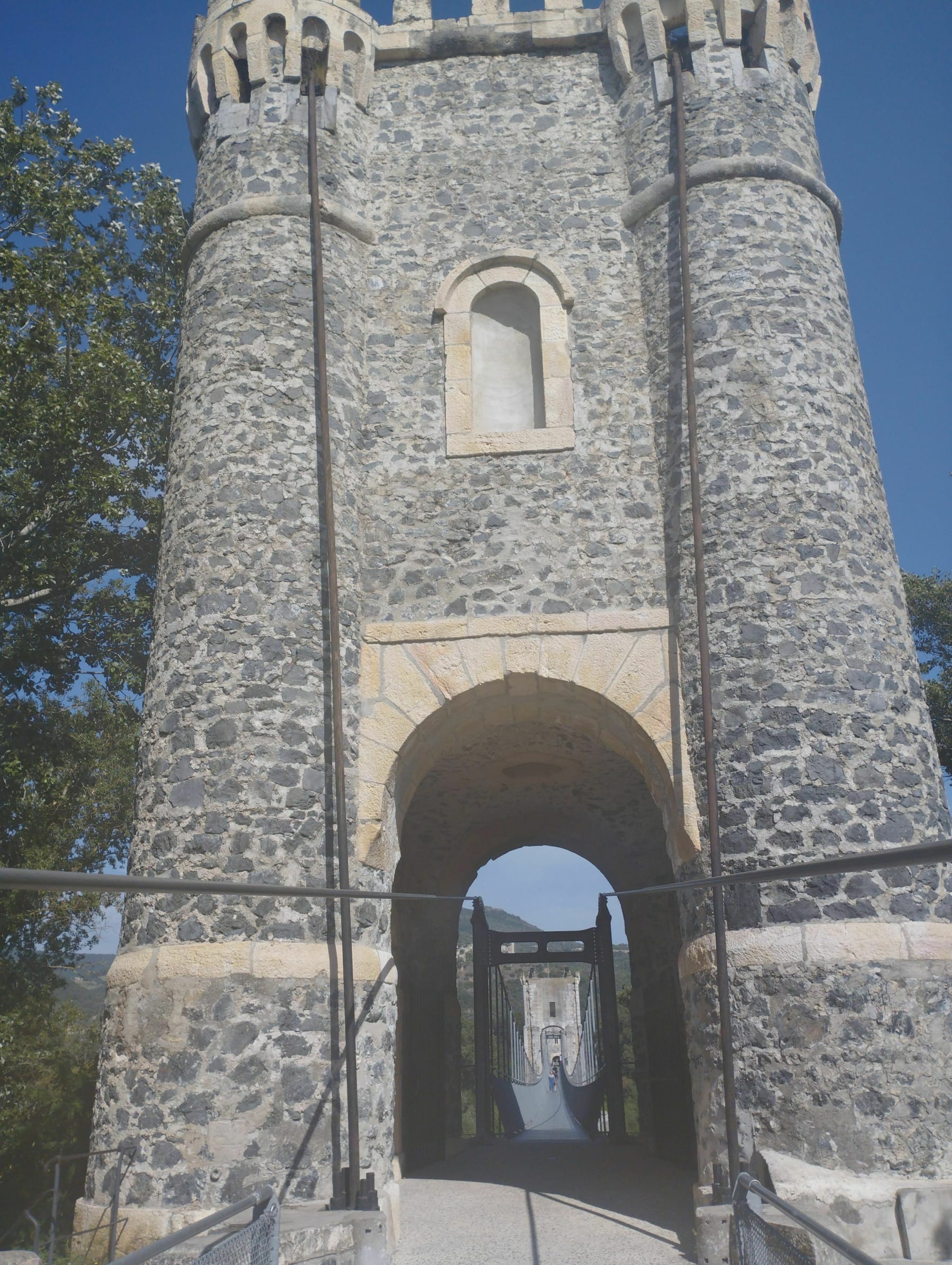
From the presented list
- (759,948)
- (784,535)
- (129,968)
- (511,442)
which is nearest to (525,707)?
(511,442)

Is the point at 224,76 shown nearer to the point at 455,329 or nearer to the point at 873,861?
the point at 455,329

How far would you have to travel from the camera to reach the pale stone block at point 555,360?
314 inches

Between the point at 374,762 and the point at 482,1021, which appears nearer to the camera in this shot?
the point at 374,762

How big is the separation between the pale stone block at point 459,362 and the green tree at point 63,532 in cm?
384

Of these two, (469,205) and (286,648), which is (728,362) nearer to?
(469,205)

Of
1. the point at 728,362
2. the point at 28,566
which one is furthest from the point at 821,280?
the point at 28,566

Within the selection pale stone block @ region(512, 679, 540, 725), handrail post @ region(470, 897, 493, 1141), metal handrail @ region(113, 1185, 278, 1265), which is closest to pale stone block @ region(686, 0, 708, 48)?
pale stone block @ region(512, 679, 540, 725)

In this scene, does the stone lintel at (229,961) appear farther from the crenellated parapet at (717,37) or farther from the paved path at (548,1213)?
the crenellated parapet at (717,37)

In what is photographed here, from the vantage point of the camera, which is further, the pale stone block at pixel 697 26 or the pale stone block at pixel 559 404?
the pale stone block at pixel 697 26

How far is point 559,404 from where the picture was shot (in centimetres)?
788

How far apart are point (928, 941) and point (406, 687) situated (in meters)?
3.54

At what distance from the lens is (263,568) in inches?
275

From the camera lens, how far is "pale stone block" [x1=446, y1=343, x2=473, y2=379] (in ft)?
26.5

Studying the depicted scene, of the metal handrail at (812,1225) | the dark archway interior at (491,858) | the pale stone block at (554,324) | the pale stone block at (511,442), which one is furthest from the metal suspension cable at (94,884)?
the dark archway interior at (491,858)
